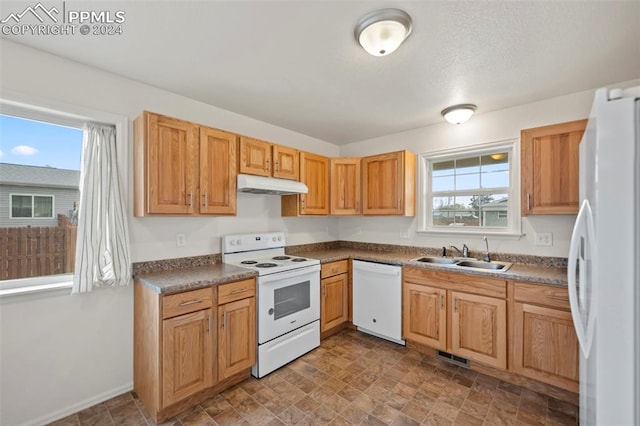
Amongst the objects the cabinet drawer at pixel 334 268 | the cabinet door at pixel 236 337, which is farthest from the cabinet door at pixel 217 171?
the cabinet drawer at pixel 334 268

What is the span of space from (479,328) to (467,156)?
1.87 m

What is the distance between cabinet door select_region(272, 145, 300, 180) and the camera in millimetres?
2957

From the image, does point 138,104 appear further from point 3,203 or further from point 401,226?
point 401,226

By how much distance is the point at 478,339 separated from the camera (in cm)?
241

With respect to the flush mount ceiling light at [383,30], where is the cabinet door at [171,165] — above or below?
below

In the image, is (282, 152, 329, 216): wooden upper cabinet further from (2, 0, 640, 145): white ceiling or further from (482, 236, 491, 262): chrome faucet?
(482, 236, 491, 262): chrome faucet

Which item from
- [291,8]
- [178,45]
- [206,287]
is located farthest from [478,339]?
[178,45]

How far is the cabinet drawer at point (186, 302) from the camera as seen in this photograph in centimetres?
188

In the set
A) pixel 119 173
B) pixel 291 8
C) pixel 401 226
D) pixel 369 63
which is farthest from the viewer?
pixel 401 226

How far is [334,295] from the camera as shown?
10.4 feet

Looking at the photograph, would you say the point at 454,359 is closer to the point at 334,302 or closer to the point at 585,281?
the point at 334,302

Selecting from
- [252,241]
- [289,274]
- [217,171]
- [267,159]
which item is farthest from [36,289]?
[267,159]

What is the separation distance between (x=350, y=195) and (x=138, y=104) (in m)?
2.45

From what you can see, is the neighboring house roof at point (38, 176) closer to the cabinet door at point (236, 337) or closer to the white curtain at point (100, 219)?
the white curtain at point (100, 219)
